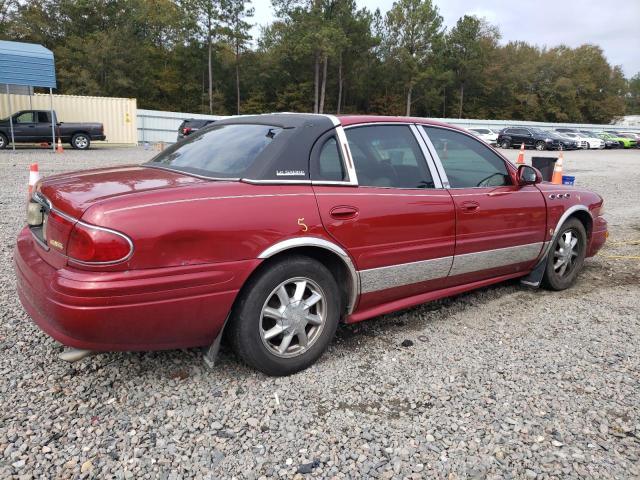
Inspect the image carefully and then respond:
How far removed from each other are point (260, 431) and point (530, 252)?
2.83m

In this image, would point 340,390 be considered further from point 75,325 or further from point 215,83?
point 215,83

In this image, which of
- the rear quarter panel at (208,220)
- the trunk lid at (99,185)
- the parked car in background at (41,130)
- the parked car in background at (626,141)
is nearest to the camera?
the rear quarter panel at (208,220)

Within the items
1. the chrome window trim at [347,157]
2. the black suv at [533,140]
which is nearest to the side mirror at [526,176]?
the chrome window trim at [347,157]

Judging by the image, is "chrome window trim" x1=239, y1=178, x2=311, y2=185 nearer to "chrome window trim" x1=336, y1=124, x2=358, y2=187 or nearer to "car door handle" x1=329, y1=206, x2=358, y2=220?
"car door handle" x1=329, y1=206, x2=358, y2=220

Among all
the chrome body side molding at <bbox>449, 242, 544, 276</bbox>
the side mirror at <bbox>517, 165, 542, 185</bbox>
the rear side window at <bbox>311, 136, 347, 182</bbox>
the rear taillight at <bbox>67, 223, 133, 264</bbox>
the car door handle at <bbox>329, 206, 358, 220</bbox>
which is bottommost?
the chrome body side molding at <bbox>449, 242, 544, 276</bbox>

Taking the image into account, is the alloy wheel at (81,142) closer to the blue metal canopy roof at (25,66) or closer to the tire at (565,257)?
the blue metal canopy roof at (25,66)

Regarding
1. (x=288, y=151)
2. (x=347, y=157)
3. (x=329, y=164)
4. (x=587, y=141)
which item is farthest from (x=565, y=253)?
(x=587, y=141)

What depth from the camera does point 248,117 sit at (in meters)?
3.68

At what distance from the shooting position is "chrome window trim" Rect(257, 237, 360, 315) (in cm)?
272

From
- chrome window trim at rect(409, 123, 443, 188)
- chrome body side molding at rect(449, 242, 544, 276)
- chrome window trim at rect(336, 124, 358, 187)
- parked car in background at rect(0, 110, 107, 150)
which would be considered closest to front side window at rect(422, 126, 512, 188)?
chrome window trim at rect(409, 123, 443, 188)

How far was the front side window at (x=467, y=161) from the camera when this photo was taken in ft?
12.3

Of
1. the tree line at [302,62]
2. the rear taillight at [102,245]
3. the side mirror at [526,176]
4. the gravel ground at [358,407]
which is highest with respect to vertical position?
the tree line at [302,62]

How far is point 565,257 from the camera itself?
4621 millimetres

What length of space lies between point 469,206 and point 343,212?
1.16m
